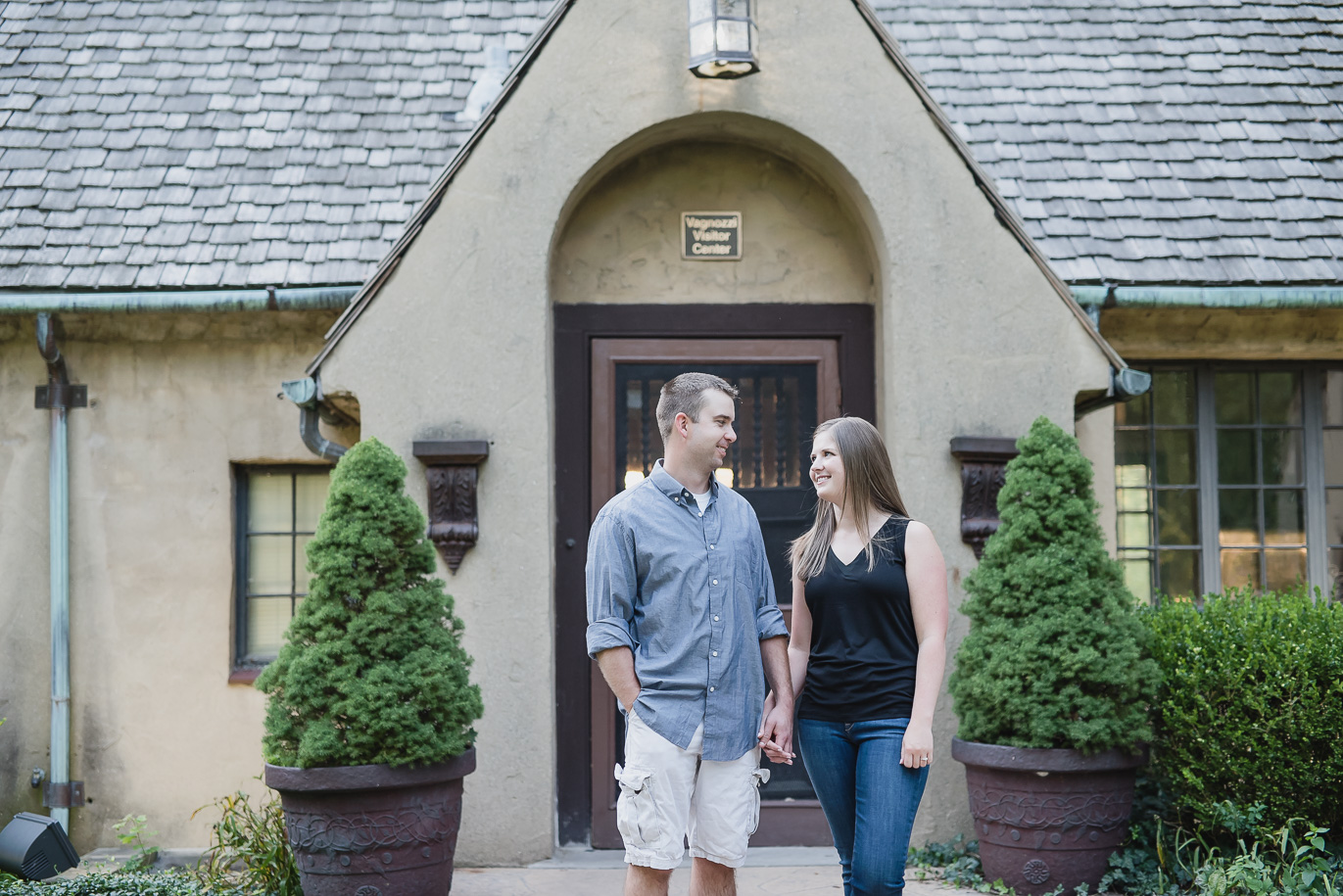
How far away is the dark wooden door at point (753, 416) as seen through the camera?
6020 millimetres

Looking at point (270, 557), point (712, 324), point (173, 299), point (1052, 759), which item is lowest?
point (1052, 759)

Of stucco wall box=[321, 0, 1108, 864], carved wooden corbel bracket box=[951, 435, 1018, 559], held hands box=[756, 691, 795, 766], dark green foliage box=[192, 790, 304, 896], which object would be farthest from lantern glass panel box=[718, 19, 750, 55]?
dark green foliage box=[192, 790, 304, 896]

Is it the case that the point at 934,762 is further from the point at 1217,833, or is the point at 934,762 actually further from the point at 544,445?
the point at 544,445

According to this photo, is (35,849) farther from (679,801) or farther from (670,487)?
(670,487)

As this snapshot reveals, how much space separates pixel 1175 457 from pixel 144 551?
633cm

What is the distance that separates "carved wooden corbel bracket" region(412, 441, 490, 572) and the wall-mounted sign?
1663 mm

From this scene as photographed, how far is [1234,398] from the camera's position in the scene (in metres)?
6.97

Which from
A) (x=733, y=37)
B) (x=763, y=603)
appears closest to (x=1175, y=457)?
(x=733, y=37)

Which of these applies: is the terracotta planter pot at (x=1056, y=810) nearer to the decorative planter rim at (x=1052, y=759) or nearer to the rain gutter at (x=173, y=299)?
the decorative planter rim at (x=1052, y=759)

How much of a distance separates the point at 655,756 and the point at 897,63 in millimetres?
3886

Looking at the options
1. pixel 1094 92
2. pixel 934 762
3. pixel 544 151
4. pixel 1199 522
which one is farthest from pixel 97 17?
pixel 1199 522

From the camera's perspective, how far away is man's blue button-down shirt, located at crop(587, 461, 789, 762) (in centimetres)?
344

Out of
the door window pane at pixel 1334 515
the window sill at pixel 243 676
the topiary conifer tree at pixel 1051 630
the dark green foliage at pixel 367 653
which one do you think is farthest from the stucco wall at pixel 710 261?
the door window pane at pixel 1334 515

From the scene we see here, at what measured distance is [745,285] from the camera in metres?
6.20
